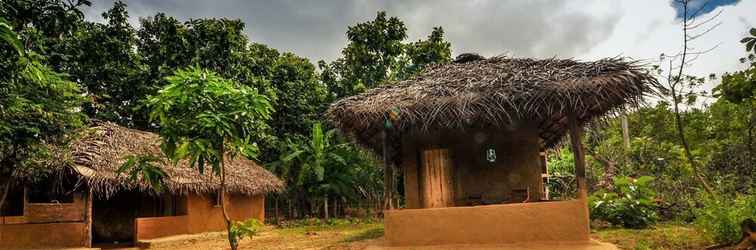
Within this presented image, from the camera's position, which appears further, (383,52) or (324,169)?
(383,52)

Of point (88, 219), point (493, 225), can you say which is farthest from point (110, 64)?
point (493, 225)

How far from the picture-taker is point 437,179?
26.7 feet

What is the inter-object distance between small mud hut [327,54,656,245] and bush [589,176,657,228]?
2063 millimetres

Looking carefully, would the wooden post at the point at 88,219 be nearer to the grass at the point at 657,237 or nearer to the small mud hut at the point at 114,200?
the small mud hut at the point at 114,200

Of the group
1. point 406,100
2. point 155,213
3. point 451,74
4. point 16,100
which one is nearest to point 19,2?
point 16,100

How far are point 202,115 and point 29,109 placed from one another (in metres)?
2.86

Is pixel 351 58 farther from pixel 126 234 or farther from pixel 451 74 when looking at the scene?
pixel 451 74

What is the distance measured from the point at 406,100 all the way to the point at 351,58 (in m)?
12.8

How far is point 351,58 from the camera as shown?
20.1m

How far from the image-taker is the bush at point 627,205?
9664 millimetres

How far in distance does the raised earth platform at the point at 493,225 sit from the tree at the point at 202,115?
256 cm

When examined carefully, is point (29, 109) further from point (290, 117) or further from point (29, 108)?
point (290, 117)

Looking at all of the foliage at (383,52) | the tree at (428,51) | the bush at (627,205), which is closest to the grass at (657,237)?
the bush at (627,205)

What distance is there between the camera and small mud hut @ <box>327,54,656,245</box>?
674cm
